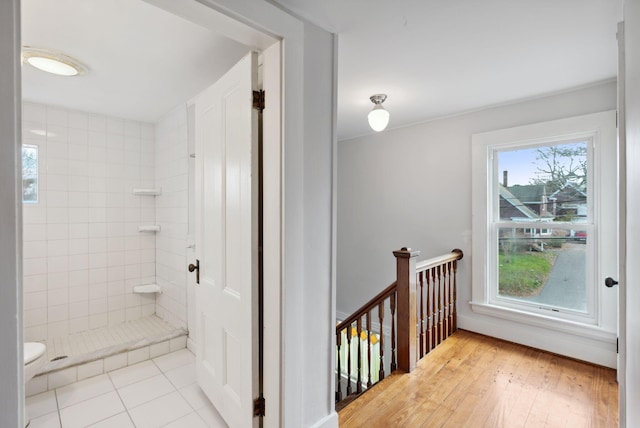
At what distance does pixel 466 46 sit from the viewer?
1.76 m

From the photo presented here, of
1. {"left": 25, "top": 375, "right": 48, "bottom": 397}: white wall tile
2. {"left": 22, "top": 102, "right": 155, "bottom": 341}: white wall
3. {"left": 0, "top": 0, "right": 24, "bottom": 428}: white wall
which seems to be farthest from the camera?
{"left": 22, "top": 102, "right": 155, "bottom": 341}: white wall

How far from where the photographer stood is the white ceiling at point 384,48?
145 cm

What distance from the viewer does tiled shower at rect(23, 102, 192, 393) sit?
278cm

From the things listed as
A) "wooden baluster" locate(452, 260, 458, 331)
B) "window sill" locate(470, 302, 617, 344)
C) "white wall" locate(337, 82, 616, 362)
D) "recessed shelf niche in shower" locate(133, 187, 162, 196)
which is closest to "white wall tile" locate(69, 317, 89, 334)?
"recessed shelf niche in shower" locate(133, 187, 162, 196)

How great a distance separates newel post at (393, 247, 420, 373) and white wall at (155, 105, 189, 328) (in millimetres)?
1928

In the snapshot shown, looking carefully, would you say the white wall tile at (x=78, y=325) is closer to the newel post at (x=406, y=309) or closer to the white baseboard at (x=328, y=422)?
the white baseboard at (x=328, y=422)

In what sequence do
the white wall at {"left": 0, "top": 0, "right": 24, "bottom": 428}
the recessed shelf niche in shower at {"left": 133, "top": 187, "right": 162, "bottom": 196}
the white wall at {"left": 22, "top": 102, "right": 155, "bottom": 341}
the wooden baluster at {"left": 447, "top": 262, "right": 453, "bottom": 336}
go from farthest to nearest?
1. the recessed shelf niche in shower at {"left": 133, "top": 187, "right": 162, "bottom": 196}
2. the wooden baluster at {"left": 447, "top": 262, "right": 453, "bottom": 336}
3. the white wall at {"left": 22, "top": 102, "right": 155, "bottom": 341}
4. the white wall at {"left": 0, "top": 0, "right": 24, "bottom": 428}

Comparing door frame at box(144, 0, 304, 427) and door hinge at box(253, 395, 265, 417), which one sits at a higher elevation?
door frame at box(144, 0, 304, 427)

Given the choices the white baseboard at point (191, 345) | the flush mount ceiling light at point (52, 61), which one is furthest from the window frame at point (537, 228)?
the flush mount ceiling light at point (52, 61)

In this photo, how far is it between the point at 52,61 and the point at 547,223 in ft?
12.7

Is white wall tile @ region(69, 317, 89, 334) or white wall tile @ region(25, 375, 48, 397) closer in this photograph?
white wall tile @ region(25, 375, 48, 397)

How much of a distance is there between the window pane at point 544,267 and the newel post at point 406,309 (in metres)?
1.13

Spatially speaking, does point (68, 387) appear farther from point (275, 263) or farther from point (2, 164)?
point (2, 164)

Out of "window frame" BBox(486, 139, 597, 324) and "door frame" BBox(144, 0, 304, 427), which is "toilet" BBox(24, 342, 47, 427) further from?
"window frame" BBox(486, 139, 597, 324)
